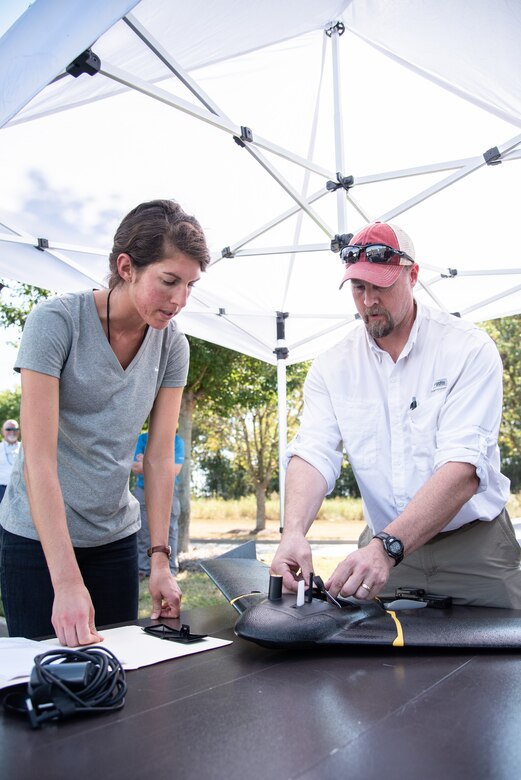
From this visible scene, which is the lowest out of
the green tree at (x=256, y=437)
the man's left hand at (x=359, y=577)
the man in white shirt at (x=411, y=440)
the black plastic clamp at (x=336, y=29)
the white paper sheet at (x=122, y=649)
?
the white paper sheet at (x=122, y=649)

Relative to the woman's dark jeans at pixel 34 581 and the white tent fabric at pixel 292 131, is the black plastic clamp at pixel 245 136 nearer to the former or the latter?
the white tent fabric at pixel 292 131

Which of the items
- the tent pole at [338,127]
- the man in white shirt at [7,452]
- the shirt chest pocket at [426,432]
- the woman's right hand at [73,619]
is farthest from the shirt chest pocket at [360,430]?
the man in white shirt at [7,452]

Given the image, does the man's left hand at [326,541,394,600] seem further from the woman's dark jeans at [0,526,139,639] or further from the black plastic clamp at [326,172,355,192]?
the black plastic clamp at [326,172,355,192]

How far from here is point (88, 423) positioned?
1.48 metres

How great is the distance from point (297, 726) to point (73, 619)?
54 cm

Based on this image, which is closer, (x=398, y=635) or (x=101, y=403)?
(x=398, y=635)

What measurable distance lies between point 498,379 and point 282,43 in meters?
2.94

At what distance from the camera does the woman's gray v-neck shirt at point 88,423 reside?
4.71 feet

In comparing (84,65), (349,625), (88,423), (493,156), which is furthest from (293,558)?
(493,156)

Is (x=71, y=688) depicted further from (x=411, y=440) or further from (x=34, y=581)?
(x=411, y=440)

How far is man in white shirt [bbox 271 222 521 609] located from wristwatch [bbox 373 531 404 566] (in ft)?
0.06

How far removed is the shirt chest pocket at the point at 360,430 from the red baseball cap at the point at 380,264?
0.33 m

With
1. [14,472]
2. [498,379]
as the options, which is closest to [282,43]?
[498,379]

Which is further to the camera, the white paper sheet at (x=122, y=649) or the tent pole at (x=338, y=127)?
the tent pole at (x=338, y=127)
